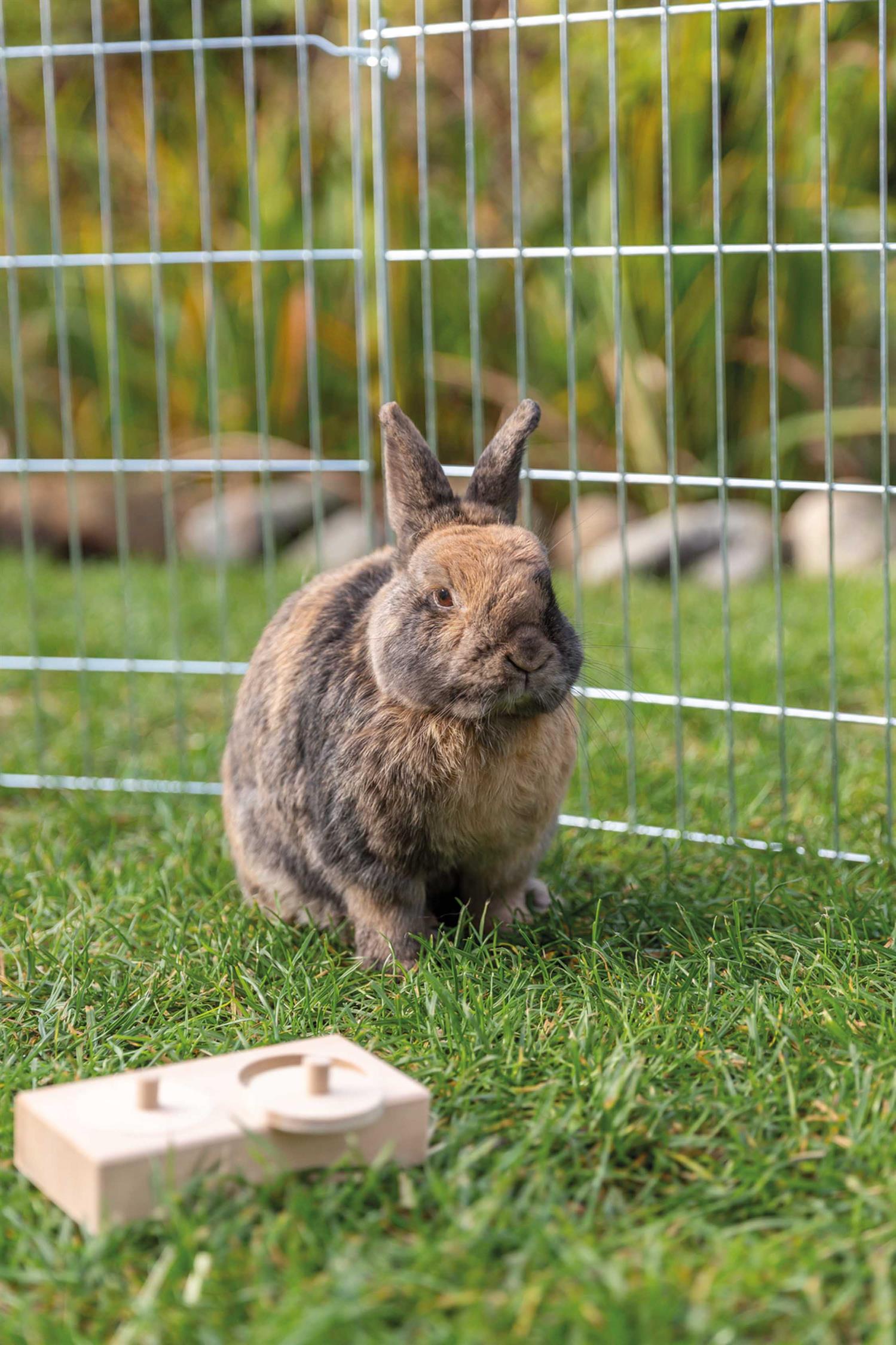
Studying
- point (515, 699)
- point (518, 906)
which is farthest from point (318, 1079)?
point (518, 906)

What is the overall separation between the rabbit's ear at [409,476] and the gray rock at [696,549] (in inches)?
157

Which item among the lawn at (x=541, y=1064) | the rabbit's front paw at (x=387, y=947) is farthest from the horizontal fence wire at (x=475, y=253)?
the rabbit's front paw at (x=387, y=947)

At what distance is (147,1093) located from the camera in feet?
7.51

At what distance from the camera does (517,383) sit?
7.98m

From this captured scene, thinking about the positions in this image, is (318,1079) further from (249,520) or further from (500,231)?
(500,231)

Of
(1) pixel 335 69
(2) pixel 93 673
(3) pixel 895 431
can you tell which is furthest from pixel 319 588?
(1) pixel 335 69

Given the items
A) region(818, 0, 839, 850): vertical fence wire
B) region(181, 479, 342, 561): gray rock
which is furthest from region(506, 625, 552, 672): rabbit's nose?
region(181, 479, 342, 561): gray rock

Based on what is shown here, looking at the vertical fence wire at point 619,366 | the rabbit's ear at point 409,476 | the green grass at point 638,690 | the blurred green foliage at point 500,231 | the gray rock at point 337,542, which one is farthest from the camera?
the gray rock at point 337,542

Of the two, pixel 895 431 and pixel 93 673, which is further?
pixel 895 431

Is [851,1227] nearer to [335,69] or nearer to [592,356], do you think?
[592,356]

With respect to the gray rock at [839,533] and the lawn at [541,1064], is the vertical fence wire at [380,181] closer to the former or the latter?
the lawn at [541,1064]

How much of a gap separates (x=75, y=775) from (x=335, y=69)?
5.33 metres

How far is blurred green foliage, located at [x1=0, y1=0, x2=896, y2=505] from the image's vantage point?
7266 millimetres

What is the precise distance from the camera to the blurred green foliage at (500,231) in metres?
7.27
